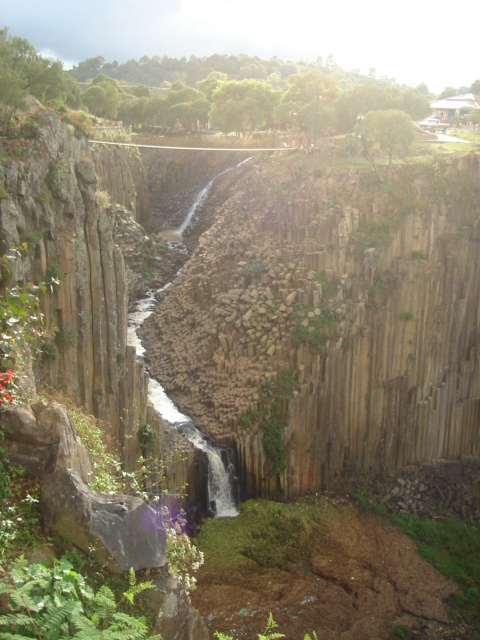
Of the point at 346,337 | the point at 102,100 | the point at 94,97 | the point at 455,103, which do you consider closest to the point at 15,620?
the point at 346,337

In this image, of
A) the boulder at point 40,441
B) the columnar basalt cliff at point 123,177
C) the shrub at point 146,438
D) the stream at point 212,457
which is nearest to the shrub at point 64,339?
the shrub at point 146,438

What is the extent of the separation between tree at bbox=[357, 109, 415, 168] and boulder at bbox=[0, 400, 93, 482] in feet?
74.5

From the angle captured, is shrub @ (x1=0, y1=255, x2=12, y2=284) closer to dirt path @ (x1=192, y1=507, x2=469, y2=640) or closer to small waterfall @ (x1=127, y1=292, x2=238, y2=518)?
dirt path @ (x1=192, y1=507, x2=469, y2=640)

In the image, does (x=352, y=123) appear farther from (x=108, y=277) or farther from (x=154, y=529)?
(x=154, y=529)

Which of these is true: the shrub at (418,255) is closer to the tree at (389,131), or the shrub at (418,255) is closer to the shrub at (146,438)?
the tree at (389,131)

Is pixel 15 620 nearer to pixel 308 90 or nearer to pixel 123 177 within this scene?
pixel 123 177

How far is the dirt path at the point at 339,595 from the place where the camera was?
16219 millimetres

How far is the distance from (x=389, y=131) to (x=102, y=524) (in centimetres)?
2492

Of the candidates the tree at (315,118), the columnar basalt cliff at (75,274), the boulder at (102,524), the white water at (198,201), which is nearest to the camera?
the boulder at (102,524)

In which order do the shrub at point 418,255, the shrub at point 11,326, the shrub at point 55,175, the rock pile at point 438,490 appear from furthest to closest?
the shrub at point 418,255, the rock pile at point 438,490, the shrub at point 55,175, the shrub at point 11,326

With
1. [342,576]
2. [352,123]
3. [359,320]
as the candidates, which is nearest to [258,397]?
[359,320]

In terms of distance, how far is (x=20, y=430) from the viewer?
8.21 metres

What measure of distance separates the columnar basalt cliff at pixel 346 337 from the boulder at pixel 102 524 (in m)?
13.9

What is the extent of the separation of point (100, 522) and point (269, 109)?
4702cm
